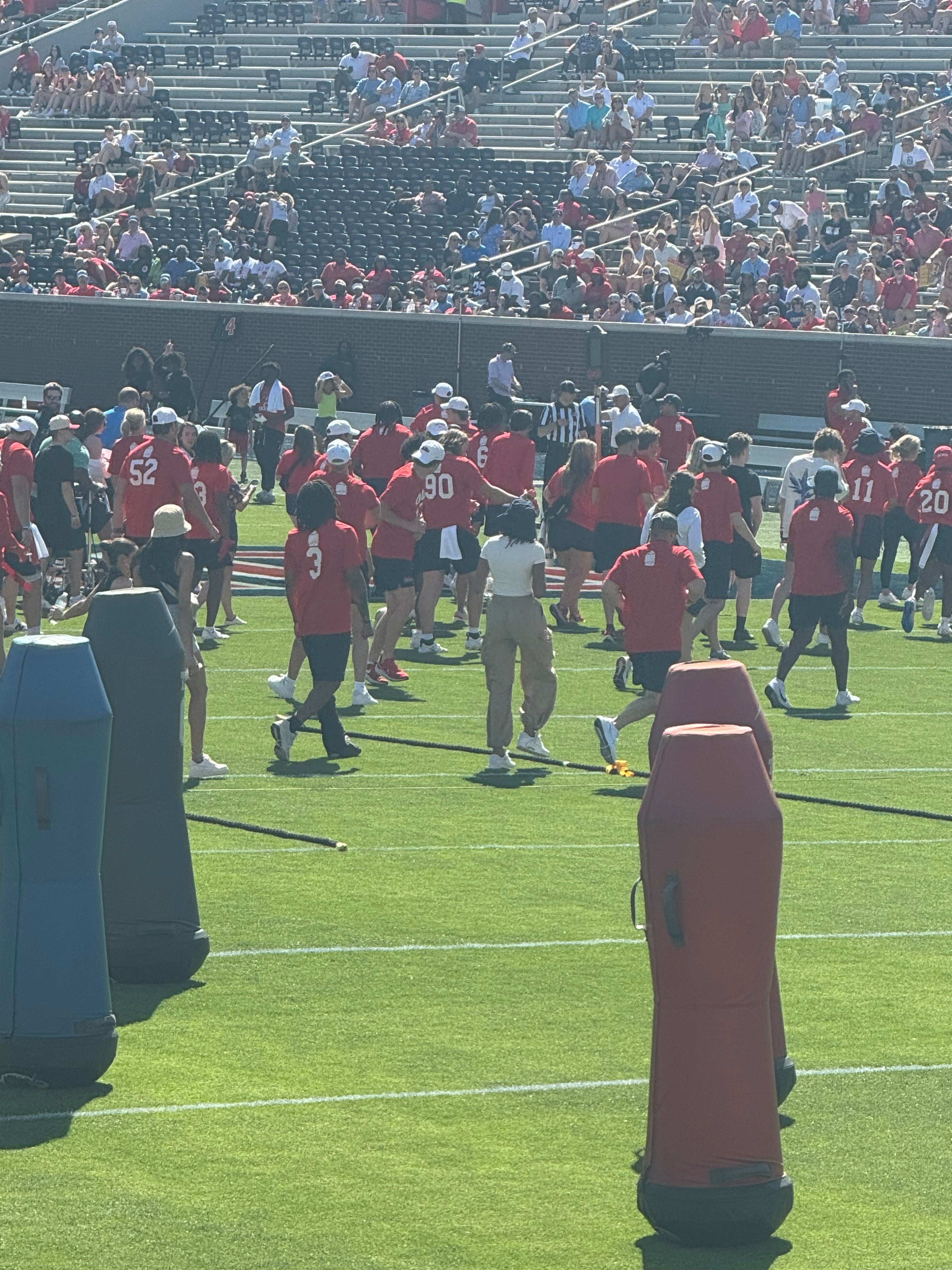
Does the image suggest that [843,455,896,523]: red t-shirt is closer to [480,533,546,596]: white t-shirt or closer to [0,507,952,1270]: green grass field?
[0,507,952,1270]: green grass field

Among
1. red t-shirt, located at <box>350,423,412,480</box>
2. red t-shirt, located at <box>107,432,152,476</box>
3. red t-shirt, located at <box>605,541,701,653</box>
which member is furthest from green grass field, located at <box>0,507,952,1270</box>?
red t-shirt, located at <box>350,423,412,480</box>

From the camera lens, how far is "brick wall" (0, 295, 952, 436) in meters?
32.1

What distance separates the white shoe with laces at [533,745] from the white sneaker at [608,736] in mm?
677

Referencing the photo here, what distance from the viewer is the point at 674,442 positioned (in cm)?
2448

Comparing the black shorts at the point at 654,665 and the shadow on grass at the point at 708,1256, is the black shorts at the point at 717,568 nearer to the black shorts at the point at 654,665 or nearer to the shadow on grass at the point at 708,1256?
the black shorts at the point at 654,665

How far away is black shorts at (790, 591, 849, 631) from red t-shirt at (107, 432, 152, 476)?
606 centimetres

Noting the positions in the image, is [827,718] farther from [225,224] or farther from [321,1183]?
[225,224]

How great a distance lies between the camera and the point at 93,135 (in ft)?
160

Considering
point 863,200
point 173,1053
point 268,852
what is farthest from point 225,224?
point 173,1053

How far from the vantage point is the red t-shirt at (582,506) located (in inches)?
815

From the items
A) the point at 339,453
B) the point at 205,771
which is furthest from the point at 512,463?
the point at 205,771

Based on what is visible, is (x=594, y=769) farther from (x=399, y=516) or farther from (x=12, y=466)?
(x=12, y=466)

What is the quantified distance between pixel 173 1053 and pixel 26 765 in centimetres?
136

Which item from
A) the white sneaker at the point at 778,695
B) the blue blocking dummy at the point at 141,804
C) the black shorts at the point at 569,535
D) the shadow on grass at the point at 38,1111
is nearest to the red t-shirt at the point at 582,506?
the black shorts at the point at 569,535
